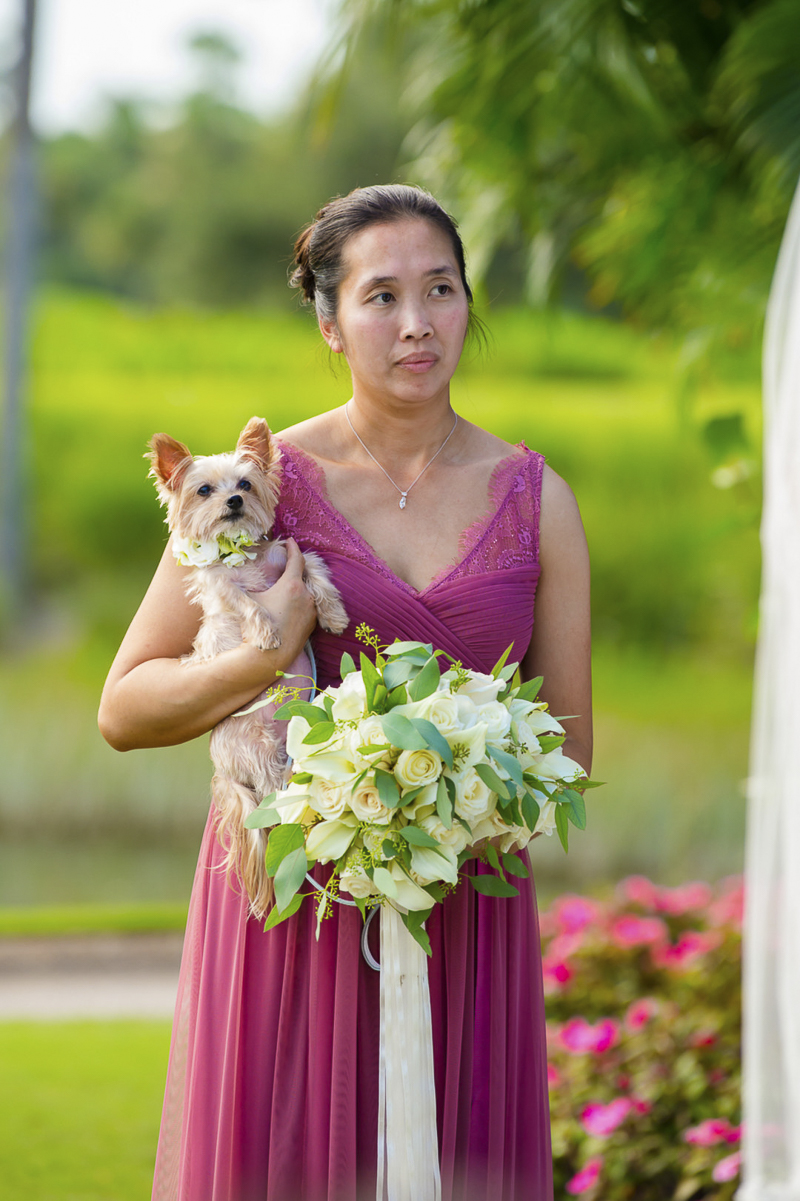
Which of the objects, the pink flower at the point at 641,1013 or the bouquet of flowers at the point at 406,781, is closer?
the bouquet of flowers at the point at 406,781

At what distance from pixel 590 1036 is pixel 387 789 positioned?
2740 millimetres

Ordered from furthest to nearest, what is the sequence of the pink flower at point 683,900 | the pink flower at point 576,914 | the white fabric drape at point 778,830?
the pink flower at point 683,900 → the pink flower at point 576,914 → the white fabric drape at point 778,830

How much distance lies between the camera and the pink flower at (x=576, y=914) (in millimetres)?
4824

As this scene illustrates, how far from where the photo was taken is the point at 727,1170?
128 inches

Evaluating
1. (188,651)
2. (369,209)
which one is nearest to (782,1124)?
(188,651)

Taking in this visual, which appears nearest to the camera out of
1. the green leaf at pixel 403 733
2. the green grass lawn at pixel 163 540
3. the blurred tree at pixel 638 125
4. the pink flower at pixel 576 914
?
the green leaf at pixel 403 733

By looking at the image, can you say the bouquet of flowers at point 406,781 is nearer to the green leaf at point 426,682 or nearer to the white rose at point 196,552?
the green leaf at point 426,682

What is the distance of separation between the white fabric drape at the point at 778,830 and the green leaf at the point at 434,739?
0.74 m

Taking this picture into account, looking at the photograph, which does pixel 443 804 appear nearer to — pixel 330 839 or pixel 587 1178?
pixel 330 839

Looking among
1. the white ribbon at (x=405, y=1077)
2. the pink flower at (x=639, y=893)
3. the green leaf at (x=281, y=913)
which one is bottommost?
the white ribbon at (x=405, y=1077)

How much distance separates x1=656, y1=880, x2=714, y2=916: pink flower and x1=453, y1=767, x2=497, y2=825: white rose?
3498 millimetres

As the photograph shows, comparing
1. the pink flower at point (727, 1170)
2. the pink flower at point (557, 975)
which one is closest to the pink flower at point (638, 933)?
the pink flower at point (557, 975)

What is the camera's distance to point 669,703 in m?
9.48

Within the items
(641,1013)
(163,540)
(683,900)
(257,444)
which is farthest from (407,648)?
(163,540)
